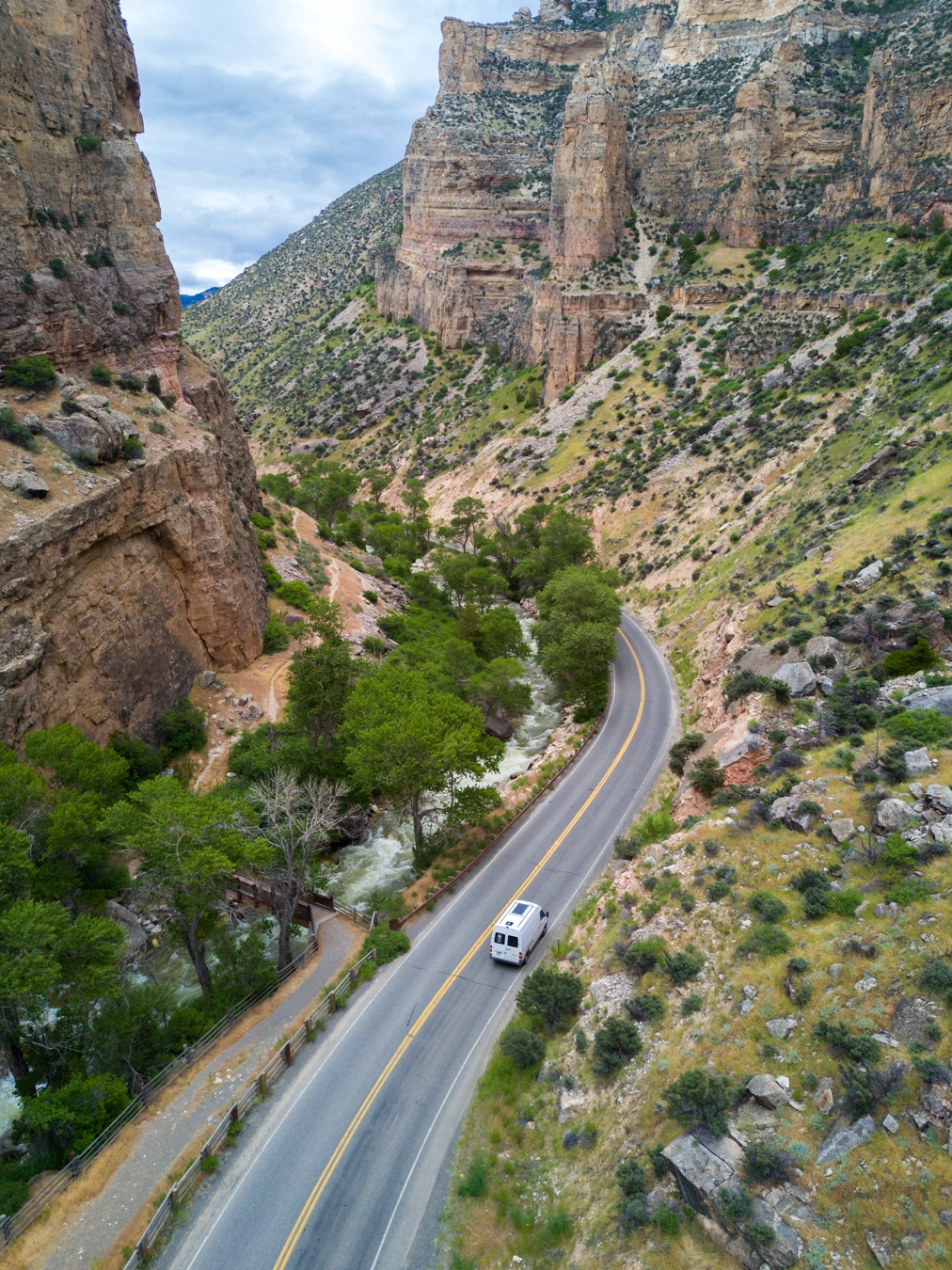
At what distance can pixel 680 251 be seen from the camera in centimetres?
8462

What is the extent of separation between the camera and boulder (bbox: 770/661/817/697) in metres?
24.1

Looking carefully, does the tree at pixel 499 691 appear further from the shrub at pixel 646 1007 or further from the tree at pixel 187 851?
the shrub at pixel 646 1007

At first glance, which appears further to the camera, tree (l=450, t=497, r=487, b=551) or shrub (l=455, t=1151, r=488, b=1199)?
tree (l=450, t=497, r=487, b=551)

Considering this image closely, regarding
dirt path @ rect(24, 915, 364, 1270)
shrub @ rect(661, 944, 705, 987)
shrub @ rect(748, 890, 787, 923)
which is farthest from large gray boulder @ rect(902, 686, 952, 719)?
dirt path @ rect(24, 915, 364, 1270)

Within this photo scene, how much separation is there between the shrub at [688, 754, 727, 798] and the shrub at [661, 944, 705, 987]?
7.65 m

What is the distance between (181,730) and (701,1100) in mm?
25058

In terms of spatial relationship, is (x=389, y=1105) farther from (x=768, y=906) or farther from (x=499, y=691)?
(x=499, y=691)

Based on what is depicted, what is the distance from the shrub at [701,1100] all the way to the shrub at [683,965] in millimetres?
2780

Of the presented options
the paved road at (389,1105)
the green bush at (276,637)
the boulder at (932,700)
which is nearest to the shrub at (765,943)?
the paved road at (389,1105)

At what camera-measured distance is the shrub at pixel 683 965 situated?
53.5ft

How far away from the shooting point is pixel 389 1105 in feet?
54.4

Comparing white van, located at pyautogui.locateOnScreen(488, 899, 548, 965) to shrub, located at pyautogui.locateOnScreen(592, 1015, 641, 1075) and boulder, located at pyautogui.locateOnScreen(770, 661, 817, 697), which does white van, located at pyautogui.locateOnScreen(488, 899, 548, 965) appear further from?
boulder, located at pyautogui.locateOnScreen(770, 661, 817, 697)

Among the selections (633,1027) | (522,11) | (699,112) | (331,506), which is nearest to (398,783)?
(633,1027)

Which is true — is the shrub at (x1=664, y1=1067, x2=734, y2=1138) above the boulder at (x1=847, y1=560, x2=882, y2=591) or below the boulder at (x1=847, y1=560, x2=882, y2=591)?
below
